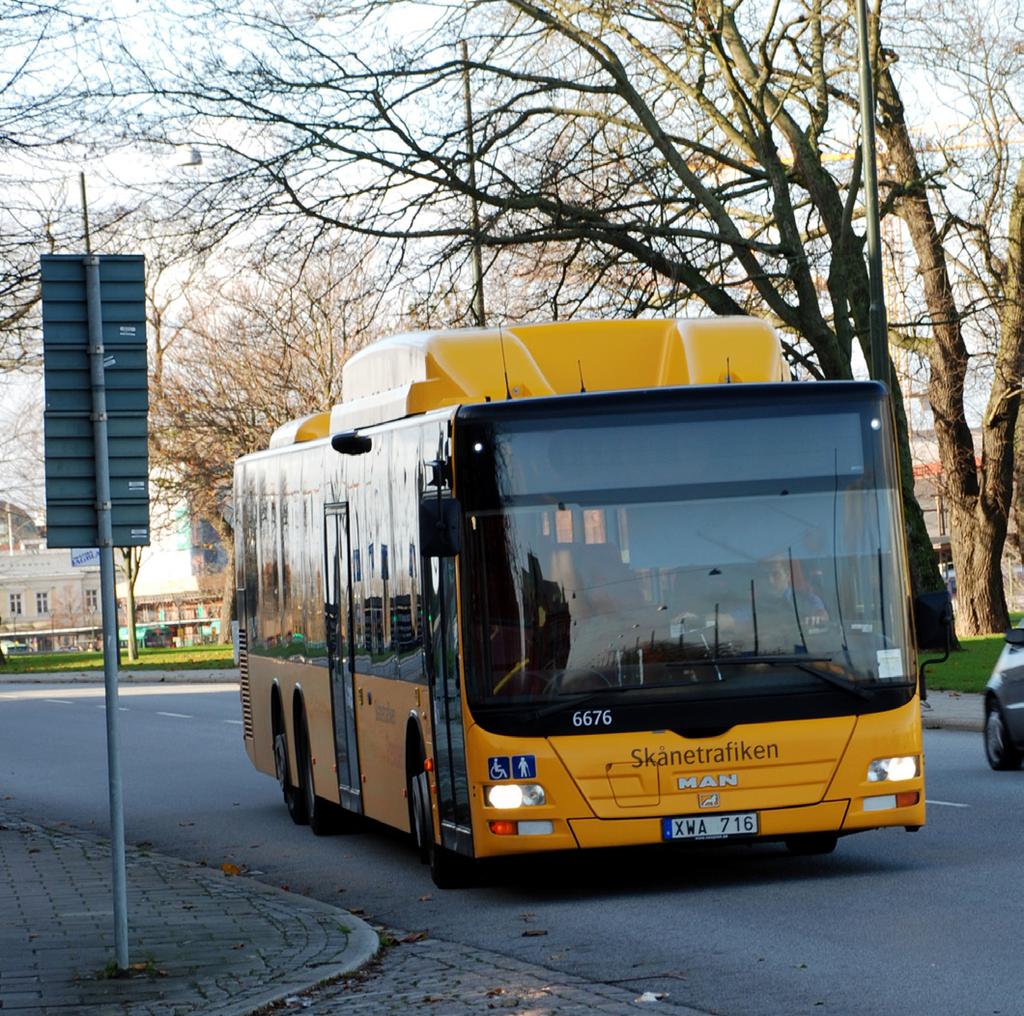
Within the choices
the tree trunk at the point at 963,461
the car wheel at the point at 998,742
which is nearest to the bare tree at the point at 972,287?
the tree trunk at the point at 963,461

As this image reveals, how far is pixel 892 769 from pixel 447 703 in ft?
7.94

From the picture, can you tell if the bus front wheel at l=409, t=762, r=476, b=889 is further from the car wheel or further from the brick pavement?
the car wheel

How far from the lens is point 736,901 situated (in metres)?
11.5

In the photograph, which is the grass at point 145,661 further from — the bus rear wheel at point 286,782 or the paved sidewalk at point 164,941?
the paved sidewalk at point 164,941

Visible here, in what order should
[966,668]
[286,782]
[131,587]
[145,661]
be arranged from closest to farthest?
[286,782] → [966,668] → [131,587] → [145,661]

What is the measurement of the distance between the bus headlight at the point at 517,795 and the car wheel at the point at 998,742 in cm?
729

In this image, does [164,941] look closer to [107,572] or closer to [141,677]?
[107,572]

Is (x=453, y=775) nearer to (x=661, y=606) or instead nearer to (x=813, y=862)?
(x=661, y=606)

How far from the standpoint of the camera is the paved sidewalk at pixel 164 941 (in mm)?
9016

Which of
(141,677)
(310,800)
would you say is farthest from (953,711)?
(141,677)

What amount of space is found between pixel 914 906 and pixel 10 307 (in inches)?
392

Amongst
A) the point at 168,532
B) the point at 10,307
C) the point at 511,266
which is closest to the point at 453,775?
the point at 10,307

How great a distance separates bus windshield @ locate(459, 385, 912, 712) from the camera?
11.7 m

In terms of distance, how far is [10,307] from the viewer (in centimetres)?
1788
